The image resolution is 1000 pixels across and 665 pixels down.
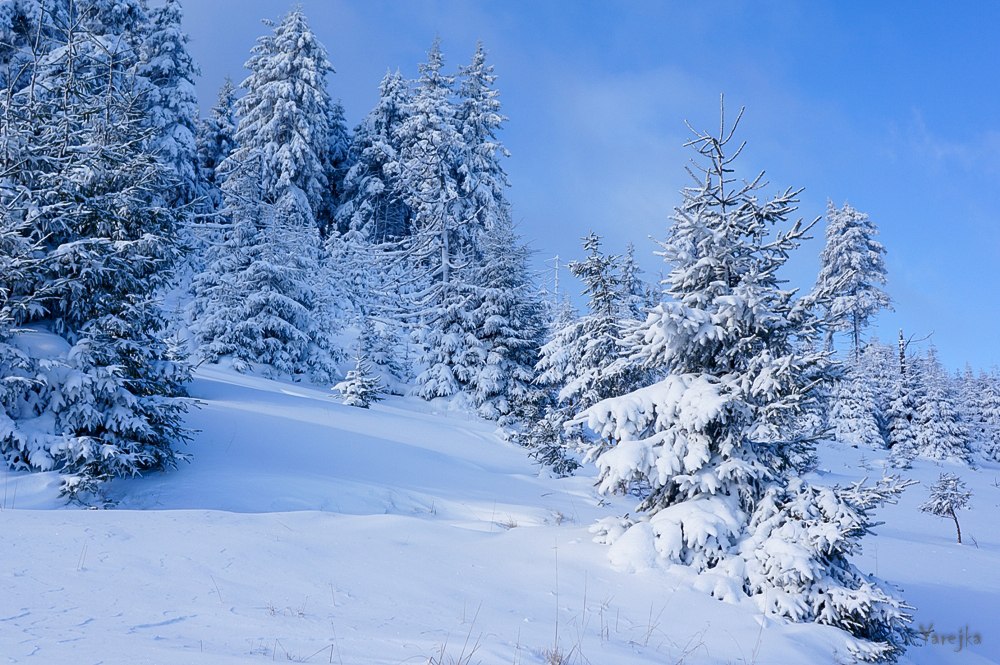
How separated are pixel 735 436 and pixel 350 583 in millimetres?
4410

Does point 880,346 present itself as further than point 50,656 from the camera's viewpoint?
Yes

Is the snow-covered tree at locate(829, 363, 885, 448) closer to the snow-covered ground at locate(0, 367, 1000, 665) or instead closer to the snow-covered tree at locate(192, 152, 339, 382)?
the snow-covered ground at locate(0, 367, 1000, 665)

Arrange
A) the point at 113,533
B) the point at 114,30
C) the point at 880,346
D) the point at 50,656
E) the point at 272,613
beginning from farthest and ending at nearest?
the point at 880,346 → the point at 114,30 → the point at 113,533 → the point at 272,613 → the point at 50,656

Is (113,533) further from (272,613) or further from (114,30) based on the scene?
(114,30)

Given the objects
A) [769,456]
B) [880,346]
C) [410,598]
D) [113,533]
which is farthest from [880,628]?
[880,346]

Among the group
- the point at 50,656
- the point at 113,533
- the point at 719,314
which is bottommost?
the point at 113,533

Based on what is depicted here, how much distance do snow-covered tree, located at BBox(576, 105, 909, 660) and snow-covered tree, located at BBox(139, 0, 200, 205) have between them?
2830 cm

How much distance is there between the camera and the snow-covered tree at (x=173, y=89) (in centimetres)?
2844

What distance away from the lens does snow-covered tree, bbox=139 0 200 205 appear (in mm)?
28438

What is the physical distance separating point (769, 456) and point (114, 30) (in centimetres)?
3238

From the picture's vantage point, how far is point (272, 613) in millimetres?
3914

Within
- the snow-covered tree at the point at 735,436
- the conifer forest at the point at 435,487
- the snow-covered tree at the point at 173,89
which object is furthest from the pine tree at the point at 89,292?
the snow-covered tree at the point at 173,89

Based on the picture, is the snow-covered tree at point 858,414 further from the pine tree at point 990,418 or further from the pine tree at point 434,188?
the pine tree at point 434,188

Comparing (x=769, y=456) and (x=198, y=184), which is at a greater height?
(x=198, y=184)
